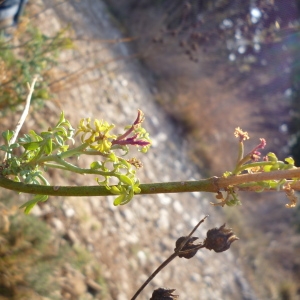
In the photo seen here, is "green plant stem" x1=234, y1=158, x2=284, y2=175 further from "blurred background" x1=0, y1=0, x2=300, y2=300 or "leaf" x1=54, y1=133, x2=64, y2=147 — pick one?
"blurred background" x1=0, y1=0, x2=300, y2=300

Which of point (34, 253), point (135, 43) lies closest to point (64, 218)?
point (34, 253)

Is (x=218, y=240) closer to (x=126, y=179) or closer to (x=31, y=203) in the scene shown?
(x=126, y=179)

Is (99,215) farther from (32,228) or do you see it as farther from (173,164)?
(173,164)

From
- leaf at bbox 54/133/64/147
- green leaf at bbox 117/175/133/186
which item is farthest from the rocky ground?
green leaf at bbox 117/175/133/186

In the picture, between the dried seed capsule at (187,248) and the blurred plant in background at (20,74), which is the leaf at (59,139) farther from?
the blurred plant in background at (20,74)

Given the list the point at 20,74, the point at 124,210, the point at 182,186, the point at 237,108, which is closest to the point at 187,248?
the point at 182,186
